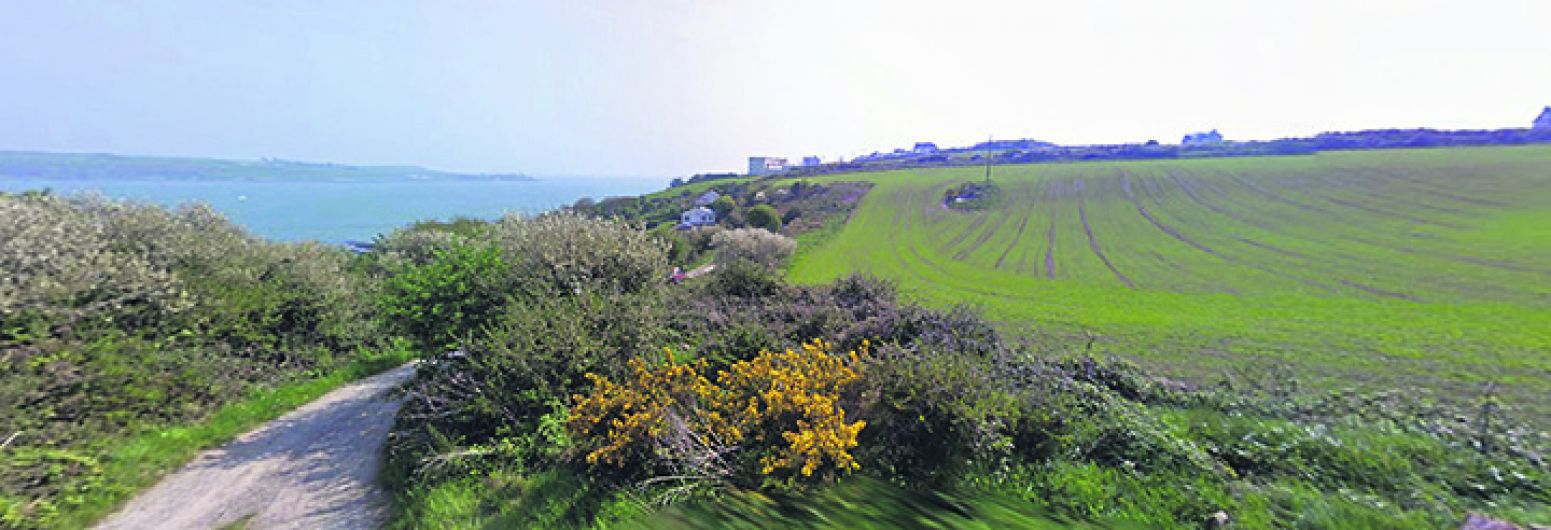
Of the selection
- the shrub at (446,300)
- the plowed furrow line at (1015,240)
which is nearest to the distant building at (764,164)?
the plowed furrow line at (1015,240)

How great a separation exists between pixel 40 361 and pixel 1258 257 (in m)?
35.5

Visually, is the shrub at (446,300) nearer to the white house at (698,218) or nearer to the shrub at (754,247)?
the shrub at (754,247)

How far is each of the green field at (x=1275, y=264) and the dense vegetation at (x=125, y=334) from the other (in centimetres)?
1495

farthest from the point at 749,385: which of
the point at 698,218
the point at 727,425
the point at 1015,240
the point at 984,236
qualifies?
the point at 698,218

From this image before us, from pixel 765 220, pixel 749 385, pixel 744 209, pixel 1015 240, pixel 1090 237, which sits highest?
pixel 749 385

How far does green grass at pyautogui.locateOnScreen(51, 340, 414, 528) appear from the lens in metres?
5.54

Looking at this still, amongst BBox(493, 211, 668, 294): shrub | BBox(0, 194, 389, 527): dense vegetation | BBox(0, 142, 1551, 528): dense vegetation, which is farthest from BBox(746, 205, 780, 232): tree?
BBox(493, 211, 668, 294): shrub

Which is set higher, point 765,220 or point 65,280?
point 65,280

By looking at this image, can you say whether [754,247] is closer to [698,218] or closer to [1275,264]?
[1275,264]

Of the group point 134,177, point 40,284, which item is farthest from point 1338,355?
point 134,177

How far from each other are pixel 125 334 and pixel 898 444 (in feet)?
35.5

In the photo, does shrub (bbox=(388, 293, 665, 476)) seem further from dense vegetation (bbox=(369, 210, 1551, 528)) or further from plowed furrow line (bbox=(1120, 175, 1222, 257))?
plowed furrow line (bbox=(1120, 175, 1222, 257))

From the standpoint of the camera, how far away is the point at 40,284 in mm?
6746

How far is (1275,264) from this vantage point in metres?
22.6
